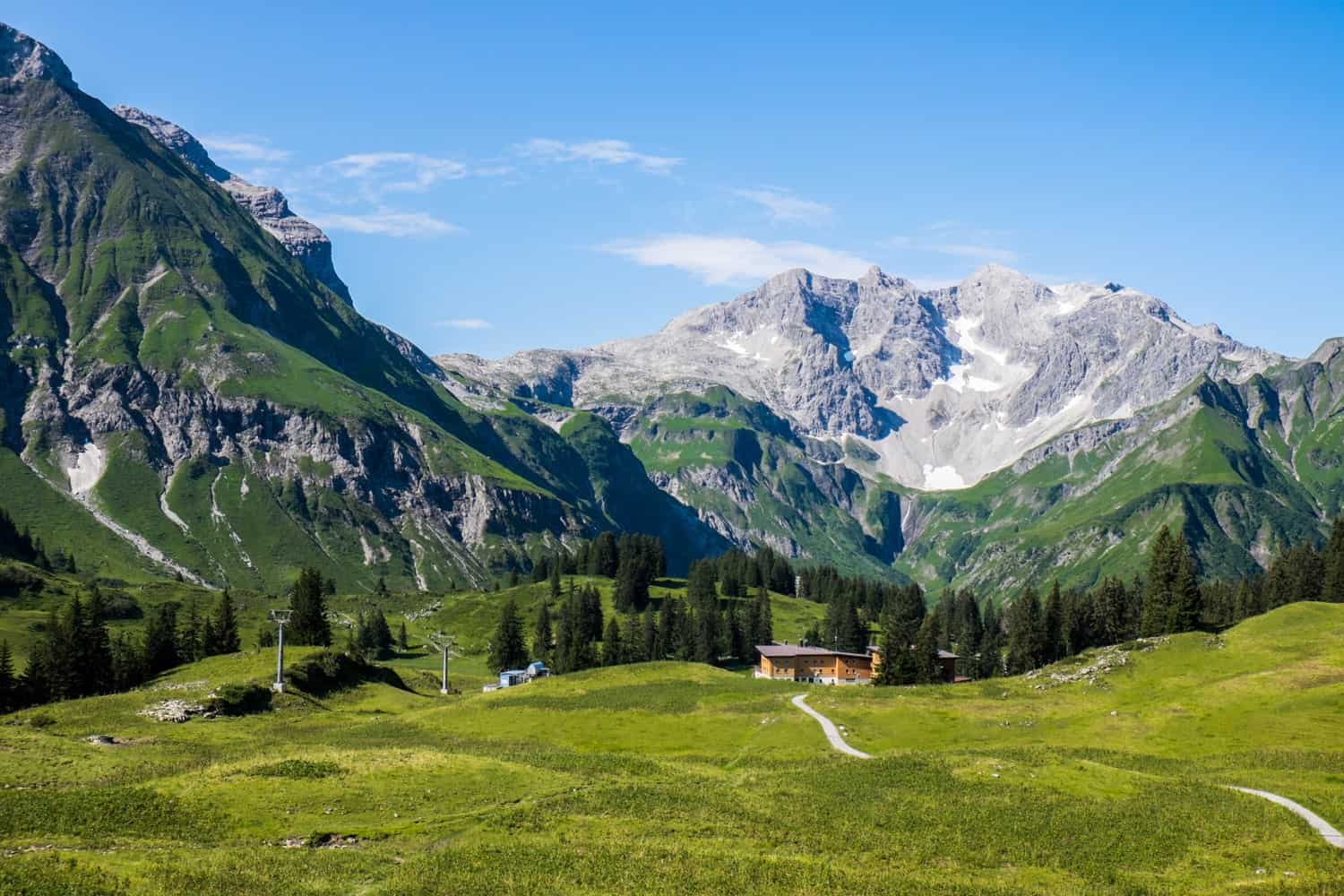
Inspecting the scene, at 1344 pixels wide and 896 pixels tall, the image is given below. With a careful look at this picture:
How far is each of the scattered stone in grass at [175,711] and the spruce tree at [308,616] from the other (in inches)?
2112

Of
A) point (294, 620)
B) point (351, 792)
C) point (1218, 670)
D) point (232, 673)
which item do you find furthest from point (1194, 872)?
point (294, 620)

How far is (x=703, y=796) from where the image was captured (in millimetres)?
64375

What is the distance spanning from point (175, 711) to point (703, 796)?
58.4 metres

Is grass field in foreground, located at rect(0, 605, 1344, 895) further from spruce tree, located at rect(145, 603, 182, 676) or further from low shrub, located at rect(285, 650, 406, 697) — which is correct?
spruce tree, located at rect(145, 603, 182, 676)

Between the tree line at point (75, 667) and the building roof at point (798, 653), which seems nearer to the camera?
the tree line at point (75, 667)

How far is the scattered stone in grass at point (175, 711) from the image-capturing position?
9725 cm

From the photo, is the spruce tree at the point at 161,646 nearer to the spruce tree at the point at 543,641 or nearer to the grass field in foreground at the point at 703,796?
the grass field in foreground at the point at 703,796

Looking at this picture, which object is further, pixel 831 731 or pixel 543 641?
pixel 543 641

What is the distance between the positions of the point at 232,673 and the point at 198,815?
65.7m

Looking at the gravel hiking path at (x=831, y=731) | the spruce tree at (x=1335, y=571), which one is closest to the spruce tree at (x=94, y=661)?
the gravel hiking path at (x=831, y=731)

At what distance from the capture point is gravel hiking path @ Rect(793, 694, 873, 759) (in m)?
87.8

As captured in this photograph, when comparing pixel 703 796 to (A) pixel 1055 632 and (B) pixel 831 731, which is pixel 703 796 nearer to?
(B) pixel 831 731

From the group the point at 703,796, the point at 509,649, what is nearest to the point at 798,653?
the point at 509,649

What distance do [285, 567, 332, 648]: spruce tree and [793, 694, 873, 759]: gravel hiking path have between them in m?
77.0
